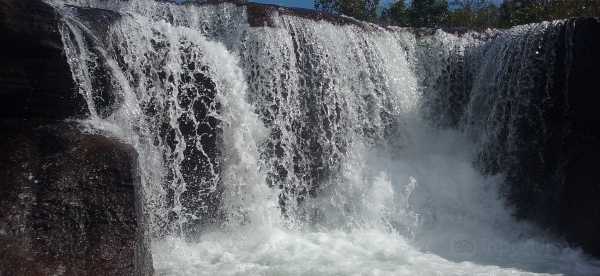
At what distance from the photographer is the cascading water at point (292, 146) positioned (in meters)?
6.35

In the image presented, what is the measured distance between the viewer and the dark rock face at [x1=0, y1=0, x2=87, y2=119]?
4.81m

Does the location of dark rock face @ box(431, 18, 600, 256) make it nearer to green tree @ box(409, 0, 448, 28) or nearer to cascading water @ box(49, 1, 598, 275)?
cascading water @ box(49, 1, 598, 275)

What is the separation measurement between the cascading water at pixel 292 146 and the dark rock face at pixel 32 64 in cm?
35

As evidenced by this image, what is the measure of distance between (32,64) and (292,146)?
394 centimetres

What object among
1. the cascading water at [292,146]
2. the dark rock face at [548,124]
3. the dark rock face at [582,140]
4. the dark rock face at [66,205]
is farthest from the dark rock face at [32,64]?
the dark rock face at [582,140]

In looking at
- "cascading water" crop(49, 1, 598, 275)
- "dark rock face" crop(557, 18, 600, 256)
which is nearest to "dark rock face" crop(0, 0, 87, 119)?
"cascading water" crop(49, 1, 598, 275)

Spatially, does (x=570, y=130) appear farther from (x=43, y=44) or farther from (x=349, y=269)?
(x=43, y=44)

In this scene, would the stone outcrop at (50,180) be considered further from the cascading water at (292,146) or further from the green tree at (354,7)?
the green tree at (354,7)

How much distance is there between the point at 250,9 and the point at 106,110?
11.0 ft

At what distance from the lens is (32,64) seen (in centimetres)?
495

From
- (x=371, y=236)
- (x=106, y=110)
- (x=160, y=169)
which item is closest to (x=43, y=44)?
(x=106, y=110)

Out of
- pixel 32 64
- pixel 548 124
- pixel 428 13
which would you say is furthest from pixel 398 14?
pixel 32 64

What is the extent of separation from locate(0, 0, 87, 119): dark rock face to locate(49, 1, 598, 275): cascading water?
1.14 ft

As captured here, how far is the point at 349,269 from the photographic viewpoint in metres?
6.06
